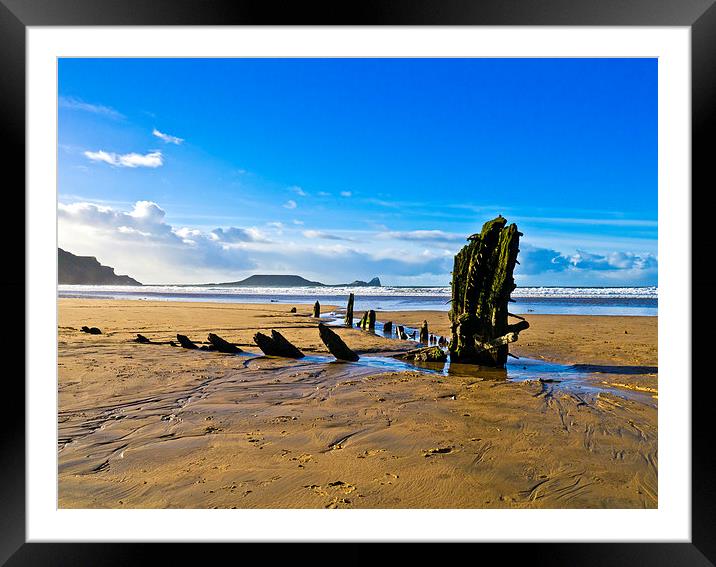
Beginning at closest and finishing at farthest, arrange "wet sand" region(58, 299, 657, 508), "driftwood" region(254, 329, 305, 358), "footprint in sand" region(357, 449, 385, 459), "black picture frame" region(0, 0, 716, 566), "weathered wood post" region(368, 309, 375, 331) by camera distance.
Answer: "black picture frame" region(0, 0, 716, 566) < "wet sand" region(58, 299, 657, 508) < "footprint in sand" region(357, 449, 385, 459) < "driftwood" region(254, 329, 305, 358) < "weathered wood post" region(368, 309, 375, 331)

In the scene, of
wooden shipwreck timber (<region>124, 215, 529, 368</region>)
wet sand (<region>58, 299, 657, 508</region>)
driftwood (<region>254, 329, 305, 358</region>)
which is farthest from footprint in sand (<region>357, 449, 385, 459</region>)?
driftwood (<region>254, 329, 305, 358</region>)

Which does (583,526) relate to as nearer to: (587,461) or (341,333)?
(587,461)

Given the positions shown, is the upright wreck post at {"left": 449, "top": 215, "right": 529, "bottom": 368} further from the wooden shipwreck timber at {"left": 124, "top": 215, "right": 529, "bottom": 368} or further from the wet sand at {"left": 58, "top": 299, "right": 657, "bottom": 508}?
the wet sand at {"left": 58, "top": 299, "right": 657, "bottom": 508}

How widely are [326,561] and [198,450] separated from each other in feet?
5.16

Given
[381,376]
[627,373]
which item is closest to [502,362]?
[627,373]

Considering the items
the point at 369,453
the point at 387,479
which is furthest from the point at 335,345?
the point at 387,479

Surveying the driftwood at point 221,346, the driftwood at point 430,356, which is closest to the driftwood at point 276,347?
the driftwood at point 221,346

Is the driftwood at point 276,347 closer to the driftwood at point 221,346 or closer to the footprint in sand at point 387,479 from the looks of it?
the driftwood at point 221,346

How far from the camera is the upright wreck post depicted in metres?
7.14

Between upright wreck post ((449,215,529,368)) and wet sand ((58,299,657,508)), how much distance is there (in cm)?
68
